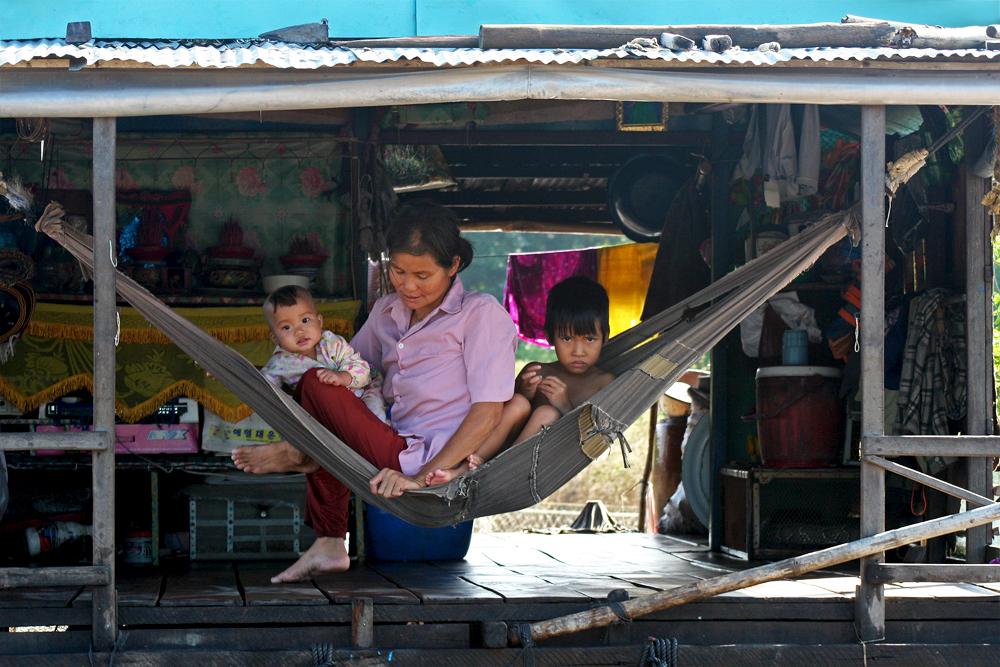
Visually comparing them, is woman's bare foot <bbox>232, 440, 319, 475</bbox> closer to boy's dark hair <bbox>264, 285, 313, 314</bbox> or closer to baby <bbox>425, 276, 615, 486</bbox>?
boy's dark hair <bbox>264, 285, 313, 314</bbox>

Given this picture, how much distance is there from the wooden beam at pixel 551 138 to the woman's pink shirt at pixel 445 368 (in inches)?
55.3

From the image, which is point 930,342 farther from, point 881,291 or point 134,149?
point 134,149

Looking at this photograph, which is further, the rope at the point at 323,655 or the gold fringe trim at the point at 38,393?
the gold fringe trim at the point at 38,393

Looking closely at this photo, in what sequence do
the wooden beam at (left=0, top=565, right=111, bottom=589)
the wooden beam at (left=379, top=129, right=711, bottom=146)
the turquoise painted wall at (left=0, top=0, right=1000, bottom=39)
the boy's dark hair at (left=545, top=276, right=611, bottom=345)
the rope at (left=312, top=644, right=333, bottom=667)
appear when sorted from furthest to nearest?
the turquoise painted wall at (left=0, top=0, right=1000, bottom=39), the wooden beam at (left=379, top=129, right=711, bottom=146), the boy's dark hair at (left=545, top=276, right=611, bottom=345), the rope at (left=312, top=644, right=333, bottom=667), the wooden beam at (left=0, top=565, right=111, bottom=589)

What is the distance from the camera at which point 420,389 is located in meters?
3.44

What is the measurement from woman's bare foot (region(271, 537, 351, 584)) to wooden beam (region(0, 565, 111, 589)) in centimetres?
69

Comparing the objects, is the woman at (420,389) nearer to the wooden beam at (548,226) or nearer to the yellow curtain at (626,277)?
the wooden beam at (548,226)

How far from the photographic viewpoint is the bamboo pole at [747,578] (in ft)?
9.77

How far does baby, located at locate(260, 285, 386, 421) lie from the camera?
3445 mm

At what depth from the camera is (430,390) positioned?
3422mm

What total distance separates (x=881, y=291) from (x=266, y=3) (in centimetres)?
366

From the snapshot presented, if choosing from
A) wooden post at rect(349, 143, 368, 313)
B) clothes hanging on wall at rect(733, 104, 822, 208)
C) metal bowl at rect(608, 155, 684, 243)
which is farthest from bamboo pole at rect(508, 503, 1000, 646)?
metal bowl at rect(608, 155, 684, 243)

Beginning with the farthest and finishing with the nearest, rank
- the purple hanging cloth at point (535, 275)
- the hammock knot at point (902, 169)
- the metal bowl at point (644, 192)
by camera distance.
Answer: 1. the purple hanging cloth at point (535, 275)
2. the metal bowl at point (644, 192)
3. the hammock knot at point (902, 169)

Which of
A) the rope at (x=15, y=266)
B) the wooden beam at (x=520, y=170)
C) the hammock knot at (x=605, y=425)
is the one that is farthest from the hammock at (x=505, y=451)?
the wooden beam at (x=520, y=170)
